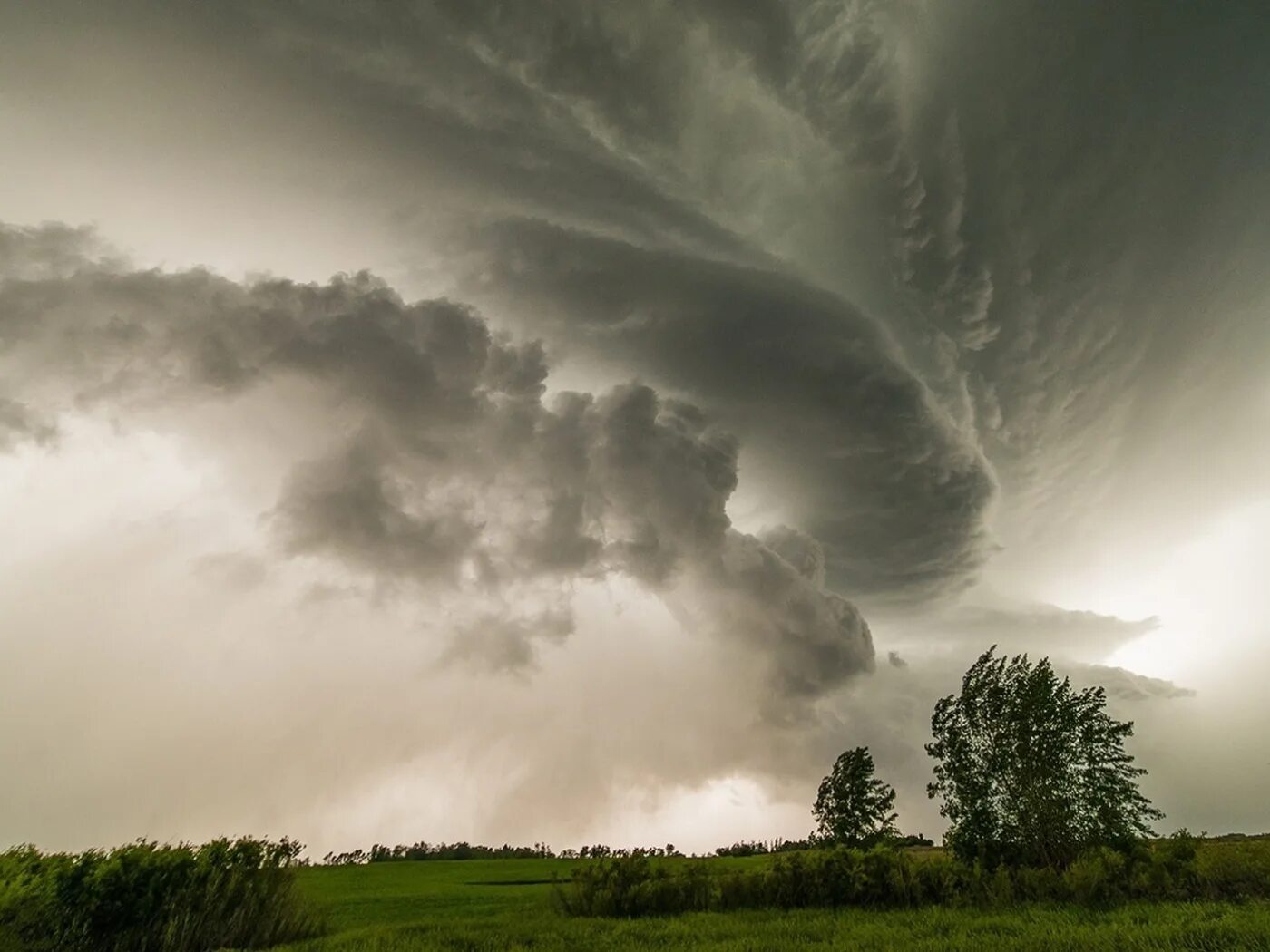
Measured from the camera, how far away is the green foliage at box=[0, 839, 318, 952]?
54.7 ft

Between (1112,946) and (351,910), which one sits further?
(351,910)

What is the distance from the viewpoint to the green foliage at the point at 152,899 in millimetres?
16675

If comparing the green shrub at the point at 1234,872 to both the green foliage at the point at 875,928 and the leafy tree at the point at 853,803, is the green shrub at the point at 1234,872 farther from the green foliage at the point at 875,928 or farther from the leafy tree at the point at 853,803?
the leafy tree at the point at 853,803

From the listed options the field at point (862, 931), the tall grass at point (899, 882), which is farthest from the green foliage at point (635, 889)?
the field at point (862, 931)

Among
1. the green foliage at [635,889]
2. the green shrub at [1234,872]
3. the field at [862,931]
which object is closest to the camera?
the field at [862,931]

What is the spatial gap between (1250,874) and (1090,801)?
1463cm

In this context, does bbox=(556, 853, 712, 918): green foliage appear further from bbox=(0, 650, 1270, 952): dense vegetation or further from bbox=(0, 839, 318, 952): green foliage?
bbox=(0, 839, 318, 952): green foliage

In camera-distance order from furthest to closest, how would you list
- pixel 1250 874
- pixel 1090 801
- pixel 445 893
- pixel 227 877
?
1. pixel 445 893
2. pixel 1090 801
3. pixel 1250 874
4. pixel 227 877

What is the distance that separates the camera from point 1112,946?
Answer: 13.7m

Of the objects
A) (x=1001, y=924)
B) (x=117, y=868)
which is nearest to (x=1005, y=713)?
(x=1001, y=924)

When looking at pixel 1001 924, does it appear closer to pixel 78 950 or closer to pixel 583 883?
pixel 583 883

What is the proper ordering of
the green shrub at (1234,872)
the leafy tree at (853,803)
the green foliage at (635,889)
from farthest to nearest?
the leafy tree at (853,803) → the green foliage at (635,889) → the green shrub at (1234,872)

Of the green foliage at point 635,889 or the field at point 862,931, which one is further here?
the green foliage at point 635,889

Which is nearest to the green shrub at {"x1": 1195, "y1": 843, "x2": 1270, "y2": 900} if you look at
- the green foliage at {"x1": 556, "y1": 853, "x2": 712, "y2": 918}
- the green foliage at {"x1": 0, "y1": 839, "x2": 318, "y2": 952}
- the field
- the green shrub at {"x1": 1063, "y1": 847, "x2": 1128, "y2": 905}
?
the green shrub at {"x1": 1063, "y1": 847, "x2": 1128, "y2": 905}
